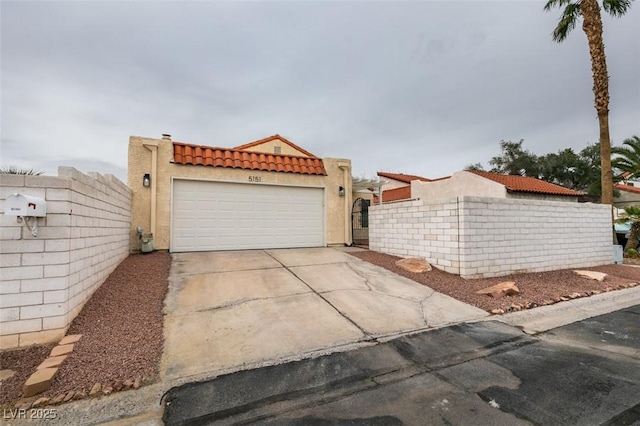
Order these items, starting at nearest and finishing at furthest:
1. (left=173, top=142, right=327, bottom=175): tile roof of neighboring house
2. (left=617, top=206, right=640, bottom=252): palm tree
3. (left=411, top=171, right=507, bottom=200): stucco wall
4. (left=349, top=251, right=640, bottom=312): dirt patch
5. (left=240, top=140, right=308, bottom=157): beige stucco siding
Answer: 1. (left=349, top=251, right=640, bottom=312): dirt patch
2. (left=173, top=142, right=327, bottom=175): tile roof of neighboring house
3. (left=617, top=206, right=640, bottom=252): palm tree
4. (left=411, top=171, right=507, bottom=200): stucco wall
5. (left=240, top=140, right=308, bottom=157): beige stucco siding

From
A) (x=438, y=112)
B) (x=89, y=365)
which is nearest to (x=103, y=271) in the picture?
(x=89, y=365)

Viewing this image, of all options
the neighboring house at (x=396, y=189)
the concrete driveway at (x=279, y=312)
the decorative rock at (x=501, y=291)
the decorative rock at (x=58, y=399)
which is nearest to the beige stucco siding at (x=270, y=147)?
the neighboring house at (x=396, y=189)

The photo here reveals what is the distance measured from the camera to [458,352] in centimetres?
313

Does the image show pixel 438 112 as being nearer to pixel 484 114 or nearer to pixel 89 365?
pixel 484 114

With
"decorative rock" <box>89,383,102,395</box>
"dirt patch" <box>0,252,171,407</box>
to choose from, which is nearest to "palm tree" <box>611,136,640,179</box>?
"dirt patch" <box>0,252,171,407</box>

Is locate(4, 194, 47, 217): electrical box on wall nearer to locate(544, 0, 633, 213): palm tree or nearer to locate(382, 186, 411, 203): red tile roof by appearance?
locate(544, 0, 633, 213): palm tree

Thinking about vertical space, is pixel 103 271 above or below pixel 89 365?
above

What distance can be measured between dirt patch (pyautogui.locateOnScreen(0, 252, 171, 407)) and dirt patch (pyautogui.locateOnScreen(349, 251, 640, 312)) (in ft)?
16.4

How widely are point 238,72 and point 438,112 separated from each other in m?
9.29

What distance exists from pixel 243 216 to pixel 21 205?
6.29m

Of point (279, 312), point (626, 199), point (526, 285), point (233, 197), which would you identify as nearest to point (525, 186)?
point (626, 199)

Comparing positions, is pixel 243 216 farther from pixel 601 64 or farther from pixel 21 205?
pixel 601 64

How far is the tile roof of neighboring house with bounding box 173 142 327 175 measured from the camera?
866 centimetres

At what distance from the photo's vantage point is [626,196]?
23578mm
